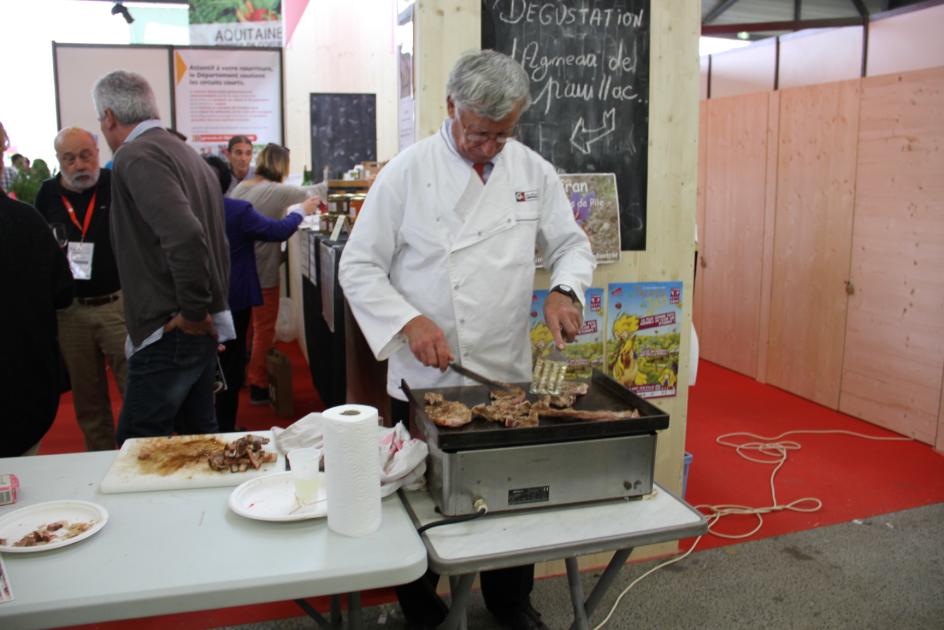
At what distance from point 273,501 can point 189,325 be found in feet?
3.60

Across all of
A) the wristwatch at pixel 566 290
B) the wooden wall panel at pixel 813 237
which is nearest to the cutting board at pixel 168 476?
the wristwatch at pixel 566 290

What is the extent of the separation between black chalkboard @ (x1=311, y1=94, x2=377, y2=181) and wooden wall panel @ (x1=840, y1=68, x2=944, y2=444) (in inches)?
146

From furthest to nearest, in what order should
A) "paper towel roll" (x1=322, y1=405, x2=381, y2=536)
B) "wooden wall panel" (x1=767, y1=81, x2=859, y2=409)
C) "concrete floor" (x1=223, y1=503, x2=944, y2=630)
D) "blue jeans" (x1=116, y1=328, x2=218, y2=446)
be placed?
1. "wooden wall panel" (x1=767, y1=81, x2=859, y2=409)
2. "concrete floor" (x1=223, y1=503, x2=944, y2=630)
3. "blue jeans" (x1=116, y1=328, x2=218, y2=446)
4. "paper towel roll" (x1=322, y1=405, x2=381, y2=536)

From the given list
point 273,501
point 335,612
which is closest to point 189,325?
point 335,612

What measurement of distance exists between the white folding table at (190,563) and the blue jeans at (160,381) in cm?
91

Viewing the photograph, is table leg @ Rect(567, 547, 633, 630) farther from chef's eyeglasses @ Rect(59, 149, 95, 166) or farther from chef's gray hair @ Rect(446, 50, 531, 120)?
chef's eyeglasses @ Rect(59, 149, 95, 166)

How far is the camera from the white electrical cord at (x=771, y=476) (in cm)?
292

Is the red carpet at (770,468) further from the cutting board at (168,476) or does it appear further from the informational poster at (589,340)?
the cutting board at (168,476)

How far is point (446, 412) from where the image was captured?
1.51 m

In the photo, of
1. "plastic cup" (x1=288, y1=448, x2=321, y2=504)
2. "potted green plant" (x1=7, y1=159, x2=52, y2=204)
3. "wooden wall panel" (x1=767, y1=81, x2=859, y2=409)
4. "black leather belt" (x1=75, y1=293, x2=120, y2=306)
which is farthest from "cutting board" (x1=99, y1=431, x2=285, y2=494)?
"wooden wall panel" (x1=767, y1=81, x2=859, y2=409)

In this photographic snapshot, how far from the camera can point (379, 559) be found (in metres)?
1.26

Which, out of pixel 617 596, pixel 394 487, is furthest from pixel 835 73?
pixel 394 487

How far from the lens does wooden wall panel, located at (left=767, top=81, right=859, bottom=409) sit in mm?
4539

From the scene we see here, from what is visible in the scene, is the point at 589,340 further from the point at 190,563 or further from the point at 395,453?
the point at 190,563
